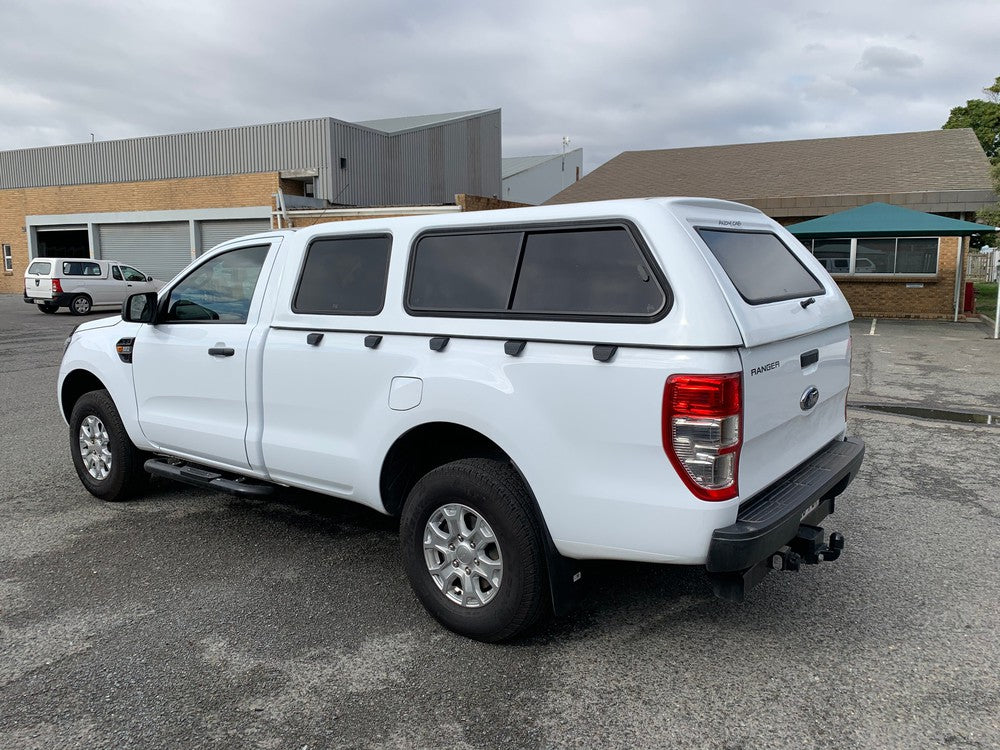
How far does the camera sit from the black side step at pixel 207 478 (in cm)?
450

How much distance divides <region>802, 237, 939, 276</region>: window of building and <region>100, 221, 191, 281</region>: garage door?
2263 centimetres

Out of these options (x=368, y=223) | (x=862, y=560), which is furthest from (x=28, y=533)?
(x=862, y=560)

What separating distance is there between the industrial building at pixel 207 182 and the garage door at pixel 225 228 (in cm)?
5

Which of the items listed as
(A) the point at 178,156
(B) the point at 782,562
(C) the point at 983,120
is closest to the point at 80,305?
(A) the point at 178,156

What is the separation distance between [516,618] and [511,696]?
13.3 inches

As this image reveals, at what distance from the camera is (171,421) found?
16.2 feet

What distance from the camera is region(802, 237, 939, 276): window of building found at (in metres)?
20.9

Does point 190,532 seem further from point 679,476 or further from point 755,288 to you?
point 755,288

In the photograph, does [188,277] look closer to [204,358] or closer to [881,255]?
[204,358]

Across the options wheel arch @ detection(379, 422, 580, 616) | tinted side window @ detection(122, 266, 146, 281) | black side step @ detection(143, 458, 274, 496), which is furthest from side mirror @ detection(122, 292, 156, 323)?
tinted side window @ detection(122, 266, 146, 281)

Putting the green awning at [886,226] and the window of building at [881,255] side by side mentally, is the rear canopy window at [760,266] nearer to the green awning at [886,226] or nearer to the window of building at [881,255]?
the green awning at [886,226]

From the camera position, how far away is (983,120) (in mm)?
40062

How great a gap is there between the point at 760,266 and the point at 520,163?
1888 inches

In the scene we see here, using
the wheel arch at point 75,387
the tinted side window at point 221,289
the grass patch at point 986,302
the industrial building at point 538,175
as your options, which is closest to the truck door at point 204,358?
the tinted side window at point 221,289
